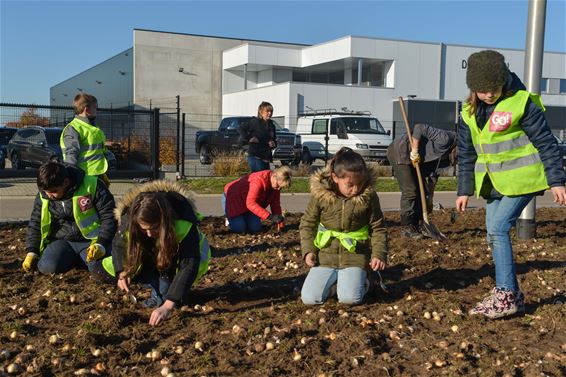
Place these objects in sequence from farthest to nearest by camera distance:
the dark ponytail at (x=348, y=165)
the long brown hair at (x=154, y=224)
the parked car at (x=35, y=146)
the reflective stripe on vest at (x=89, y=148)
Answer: the parked car at (x=35, y=146), the reflective stripe on vest at (x=89, y=148), the dark ponytail at (x=348, y=165), the long brown hair at (x=154, y=224)

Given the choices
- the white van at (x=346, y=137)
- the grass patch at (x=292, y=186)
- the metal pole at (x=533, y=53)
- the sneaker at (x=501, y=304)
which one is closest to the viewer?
the sneaker at (x=501, y=304)

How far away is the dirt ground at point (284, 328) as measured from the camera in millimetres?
3496

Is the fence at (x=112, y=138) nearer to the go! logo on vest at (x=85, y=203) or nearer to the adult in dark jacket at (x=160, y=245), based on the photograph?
the go! logo on vest at (x=85, y=203)

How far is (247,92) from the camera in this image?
1475 inches

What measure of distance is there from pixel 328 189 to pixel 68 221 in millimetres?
2457

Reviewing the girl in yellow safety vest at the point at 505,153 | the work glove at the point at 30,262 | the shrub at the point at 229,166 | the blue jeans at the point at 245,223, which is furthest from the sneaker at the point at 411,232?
the shrub at the point at 229,166

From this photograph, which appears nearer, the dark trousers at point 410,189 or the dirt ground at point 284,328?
the dirt ground at point 284,328

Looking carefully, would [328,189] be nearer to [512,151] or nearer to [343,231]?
[343,231]

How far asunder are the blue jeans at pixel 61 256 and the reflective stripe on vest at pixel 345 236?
81.8 inches

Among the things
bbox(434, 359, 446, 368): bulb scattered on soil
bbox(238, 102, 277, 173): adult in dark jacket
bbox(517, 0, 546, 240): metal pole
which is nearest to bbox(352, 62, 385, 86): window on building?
bbox(238, 102, 277, 173): adult in dark jacket

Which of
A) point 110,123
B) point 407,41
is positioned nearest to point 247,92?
point 407,41

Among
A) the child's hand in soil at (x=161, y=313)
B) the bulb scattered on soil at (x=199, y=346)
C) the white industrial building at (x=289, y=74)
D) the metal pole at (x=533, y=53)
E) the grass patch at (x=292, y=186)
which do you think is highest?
the white industrial building at (x=289, y=74)

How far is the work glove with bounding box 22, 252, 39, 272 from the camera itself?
5379 mm

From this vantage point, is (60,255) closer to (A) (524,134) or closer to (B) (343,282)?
(B) (343,282)
